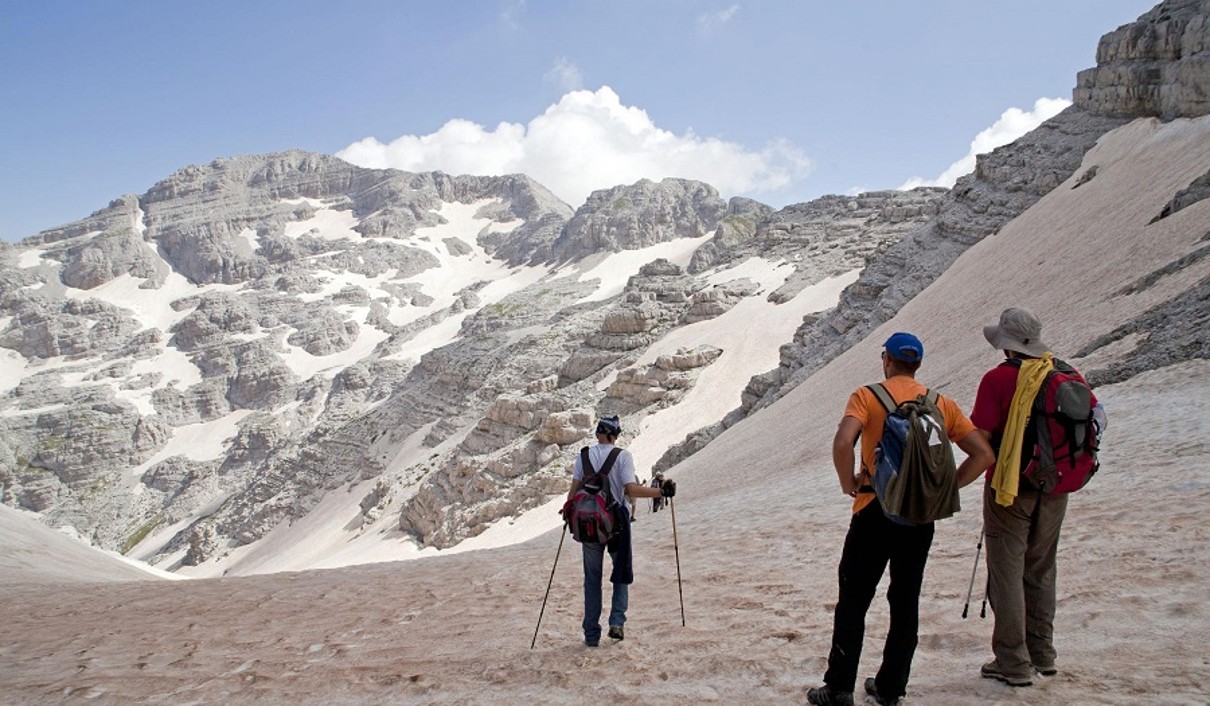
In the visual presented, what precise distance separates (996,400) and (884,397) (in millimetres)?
1030

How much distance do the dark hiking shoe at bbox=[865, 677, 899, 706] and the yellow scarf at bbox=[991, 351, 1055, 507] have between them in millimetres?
1439

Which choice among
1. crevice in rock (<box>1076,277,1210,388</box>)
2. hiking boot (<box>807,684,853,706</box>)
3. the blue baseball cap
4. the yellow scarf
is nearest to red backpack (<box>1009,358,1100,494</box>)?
the yellow scarf

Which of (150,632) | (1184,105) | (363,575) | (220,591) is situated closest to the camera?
(150,632)

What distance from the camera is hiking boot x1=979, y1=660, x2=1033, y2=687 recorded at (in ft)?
14.8

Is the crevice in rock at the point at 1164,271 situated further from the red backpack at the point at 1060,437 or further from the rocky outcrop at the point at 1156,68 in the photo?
the rocky outcrop at the point at 1156,68

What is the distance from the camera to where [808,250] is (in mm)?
71375

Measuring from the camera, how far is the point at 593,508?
20.2 feet

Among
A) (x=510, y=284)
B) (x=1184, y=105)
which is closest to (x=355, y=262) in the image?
(x=510, y=284)

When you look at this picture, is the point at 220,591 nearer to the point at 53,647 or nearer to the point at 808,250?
the point at 53,647

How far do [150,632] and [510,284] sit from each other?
524 feet

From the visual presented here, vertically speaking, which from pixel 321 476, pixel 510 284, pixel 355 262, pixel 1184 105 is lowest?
pixel 321 476

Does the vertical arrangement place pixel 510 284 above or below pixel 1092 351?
above

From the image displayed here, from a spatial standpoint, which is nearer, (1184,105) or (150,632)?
(150,632)

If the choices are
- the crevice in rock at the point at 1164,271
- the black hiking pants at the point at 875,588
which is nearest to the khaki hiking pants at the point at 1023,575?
the black hiking pants at the point at 875,588
